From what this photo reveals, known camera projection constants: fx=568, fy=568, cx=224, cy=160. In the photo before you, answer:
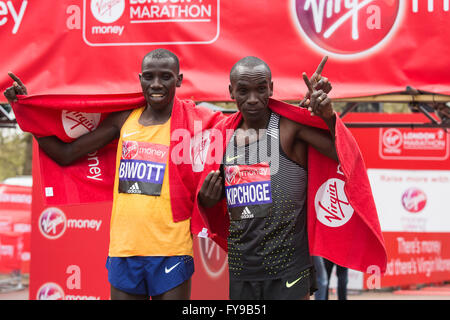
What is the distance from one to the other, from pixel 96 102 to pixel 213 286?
8.58 ft

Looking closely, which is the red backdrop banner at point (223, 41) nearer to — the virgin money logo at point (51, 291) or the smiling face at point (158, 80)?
the smiling face at point (158, 80)

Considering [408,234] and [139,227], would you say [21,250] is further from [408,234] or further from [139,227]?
[139,227]

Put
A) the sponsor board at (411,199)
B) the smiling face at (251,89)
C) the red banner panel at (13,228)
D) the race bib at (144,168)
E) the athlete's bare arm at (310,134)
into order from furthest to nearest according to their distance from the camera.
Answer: the red banner panel at (13,228) < the sponsor board at (411,199) < the race bib at (144,168) < the smiling face at (251,89) < the athlete's bare arm at (310,134)

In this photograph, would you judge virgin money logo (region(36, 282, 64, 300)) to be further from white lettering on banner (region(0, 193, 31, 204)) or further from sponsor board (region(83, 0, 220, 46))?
white lettering on banner (region(0, 193, 31, 204))

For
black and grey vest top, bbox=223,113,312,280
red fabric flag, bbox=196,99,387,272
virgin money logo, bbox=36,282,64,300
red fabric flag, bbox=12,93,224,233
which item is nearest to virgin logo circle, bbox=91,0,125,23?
red fabric flag, bbox=12,93,224,233

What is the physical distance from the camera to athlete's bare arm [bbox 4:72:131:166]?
3.41 meters

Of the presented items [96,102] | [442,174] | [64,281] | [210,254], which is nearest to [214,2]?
[96,102]

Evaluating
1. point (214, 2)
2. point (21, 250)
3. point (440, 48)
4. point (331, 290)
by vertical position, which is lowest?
point (331, 290)

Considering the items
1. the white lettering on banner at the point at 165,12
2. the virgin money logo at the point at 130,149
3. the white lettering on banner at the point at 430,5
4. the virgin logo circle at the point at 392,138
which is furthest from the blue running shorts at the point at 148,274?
the virgin logo circle at the point at 392,138

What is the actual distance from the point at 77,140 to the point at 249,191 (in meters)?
1.23

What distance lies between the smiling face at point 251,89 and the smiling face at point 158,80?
437 millimetres

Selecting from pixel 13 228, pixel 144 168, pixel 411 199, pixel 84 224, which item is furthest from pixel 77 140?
pixel 13 228

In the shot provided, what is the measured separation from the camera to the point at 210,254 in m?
5.48

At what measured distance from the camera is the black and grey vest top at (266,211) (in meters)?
2.83
